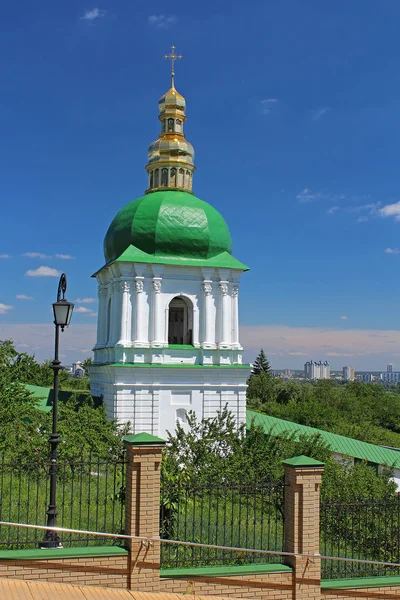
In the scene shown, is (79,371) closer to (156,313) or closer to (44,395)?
(44,395)

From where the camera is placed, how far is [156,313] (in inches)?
792

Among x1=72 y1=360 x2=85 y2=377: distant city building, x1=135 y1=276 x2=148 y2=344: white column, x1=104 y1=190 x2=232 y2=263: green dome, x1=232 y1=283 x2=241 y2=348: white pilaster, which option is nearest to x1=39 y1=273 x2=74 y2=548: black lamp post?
x1=135 y1=276 x2=148 y2=344: white column

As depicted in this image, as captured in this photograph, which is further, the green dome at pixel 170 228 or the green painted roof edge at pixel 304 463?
the green dome at pixel 170 228

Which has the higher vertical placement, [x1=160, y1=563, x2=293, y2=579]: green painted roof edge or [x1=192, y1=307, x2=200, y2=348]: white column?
[x1=192, y1=307, x2=200, y2=348]: white column

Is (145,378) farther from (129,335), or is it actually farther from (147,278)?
(147,278)

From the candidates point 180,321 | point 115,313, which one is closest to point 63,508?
point 115,313

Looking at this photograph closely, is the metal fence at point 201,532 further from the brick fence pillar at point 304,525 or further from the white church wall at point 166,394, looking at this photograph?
the white church wall at point 166,394

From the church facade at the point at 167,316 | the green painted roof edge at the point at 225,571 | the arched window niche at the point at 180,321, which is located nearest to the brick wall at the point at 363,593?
the green painted roof edge at the point at 225,571

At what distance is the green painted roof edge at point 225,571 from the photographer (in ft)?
25.6

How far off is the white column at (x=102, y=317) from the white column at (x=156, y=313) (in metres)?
2.81

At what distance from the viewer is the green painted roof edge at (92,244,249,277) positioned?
66.0ft

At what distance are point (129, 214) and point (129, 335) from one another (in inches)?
164

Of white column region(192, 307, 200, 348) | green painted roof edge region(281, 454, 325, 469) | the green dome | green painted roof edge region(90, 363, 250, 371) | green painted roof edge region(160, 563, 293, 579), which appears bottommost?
green painted roof edge region(160, 563, 293, 579)

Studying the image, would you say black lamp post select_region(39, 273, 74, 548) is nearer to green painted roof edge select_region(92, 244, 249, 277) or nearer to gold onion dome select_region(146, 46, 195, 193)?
green painted roof edge select_region(92, 244, 249, 277)
